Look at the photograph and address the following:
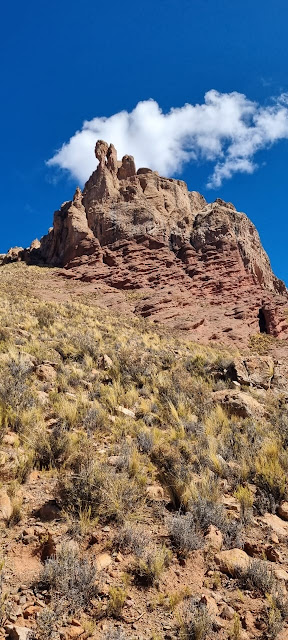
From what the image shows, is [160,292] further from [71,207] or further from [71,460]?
[71,460]

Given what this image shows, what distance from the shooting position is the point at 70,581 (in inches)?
123

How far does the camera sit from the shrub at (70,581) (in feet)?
9.86

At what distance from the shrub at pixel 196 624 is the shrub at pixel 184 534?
742 millimetres

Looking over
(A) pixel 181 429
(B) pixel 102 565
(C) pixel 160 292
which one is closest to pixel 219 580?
(B) pixel 102 565

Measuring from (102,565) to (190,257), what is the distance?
1564 inches

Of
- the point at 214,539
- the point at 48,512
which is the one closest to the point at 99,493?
the point at 48,512

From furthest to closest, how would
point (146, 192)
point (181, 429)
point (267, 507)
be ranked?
point (146, 192) → point (181, 429) → point (267, 507)

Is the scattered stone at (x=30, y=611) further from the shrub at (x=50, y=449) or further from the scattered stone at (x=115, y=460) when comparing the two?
the scattered stone at (x=115, y=460)

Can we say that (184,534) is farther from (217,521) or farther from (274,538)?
(274,538)

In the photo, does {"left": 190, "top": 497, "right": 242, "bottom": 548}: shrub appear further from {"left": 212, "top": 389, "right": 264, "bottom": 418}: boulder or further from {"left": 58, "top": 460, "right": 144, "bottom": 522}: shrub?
{"left": 212, "top": 389, "right": 264, "bottom": 418}: boulder

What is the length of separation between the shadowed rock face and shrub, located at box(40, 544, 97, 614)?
27106mm

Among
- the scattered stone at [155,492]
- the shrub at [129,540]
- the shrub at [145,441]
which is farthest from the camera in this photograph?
the shrub at [145,441]

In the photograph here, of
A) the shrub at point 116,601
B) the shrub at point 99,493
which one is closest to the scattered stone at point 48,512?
the shrub at point 99,493

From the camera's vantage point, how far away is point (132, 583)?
3.32 meters
